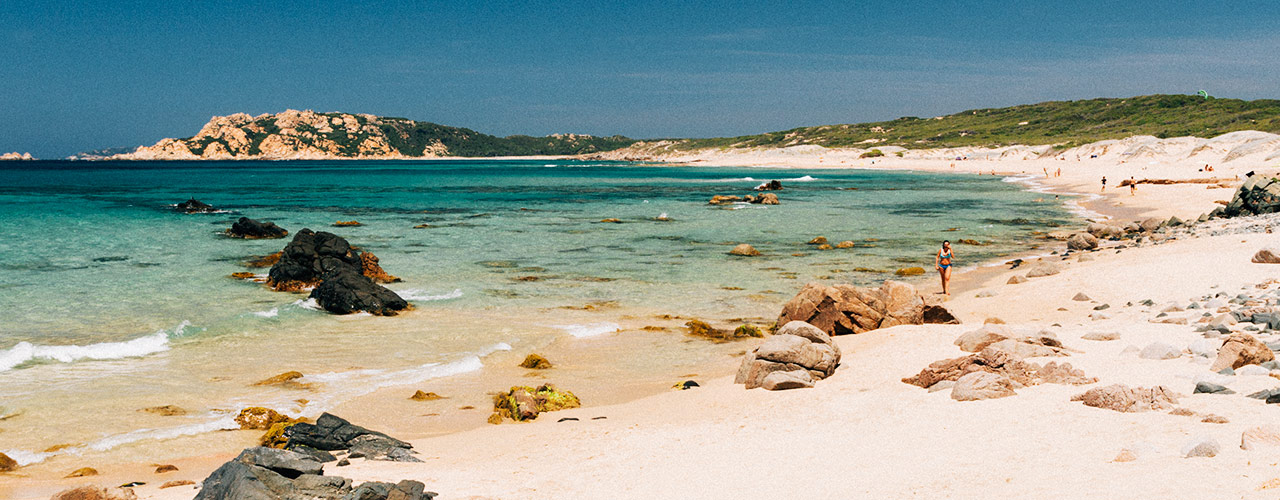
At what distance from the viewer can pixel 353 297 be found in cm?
1798

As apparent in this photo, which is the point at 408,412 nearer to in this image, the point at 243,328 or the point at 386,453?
the point at 386,453

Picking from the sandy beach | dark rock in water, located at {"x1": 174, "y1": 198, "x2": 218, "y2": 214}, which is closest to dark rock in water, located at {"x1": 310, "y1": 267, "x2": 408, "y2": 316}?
the sandy beach

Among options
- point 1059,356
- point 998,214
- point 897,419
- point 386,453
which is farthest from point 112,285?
point 998,214

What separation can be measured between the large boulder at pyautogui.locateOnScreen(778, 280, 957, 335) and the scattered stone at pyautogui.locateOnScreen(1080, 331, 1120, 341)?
3262 millimetres

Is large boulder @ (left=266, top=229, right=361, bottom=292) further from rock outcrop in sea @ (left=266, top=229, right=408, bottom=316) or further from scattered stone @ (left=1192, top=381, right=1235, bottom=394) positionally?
scattered stone @ (left=1192, top=381, right=1235, bottom=394)

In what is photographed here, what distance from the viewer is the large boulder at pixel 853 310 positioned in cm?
A: 1447

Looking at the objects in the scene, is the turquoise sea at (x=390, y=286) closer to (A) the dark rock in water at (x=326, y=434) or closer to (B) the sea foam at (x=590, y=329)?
(B) the sea foam at (x=590, y=329)

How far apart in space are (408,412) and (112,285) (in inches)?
656

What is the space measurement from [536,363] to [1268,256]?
16.2 meters

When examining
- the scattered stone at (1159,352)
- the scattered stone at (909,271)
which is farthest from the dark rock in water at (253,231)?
the scattered stone at (1159,352)

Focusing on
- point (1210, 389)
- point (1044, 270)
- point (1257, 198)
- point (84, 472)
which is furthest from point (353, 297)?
point (1257, 198)

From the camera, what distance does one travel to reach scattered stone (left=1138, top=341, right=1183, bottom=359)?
9500mm

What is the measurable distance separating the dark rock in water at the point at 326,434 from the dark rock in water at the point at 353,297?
30.3 ft

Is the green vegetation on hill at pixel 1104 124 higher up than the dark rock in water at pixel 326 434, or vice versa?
the green vegetation on hill at pixel 1104 124
